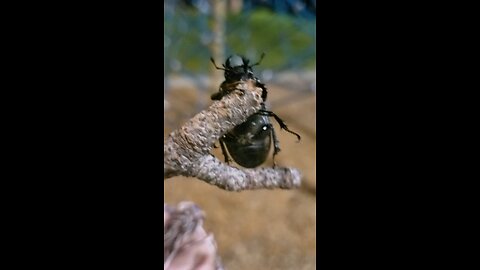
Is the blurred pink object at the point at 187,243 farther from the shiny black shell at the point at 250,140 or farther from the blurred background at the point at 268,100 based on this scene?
the shiny black shell at the point at 250,140

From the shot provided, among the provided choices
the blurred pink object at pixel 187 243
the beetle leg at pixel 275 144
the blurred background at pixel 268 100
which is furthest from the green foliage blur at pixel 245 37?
the beetle leg at pixel 275 144

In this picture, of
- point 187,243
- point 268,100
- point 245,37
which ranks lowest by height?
point 187,243

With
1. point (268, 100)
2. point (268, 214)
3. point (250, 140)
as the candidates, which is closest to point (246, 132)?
point (250, 140)

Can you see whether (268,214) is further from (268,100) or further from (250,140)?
(250,140)

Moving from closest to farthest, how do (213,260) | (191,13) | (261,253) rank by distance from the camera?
(213,260) < (261,253) < (191,13)
